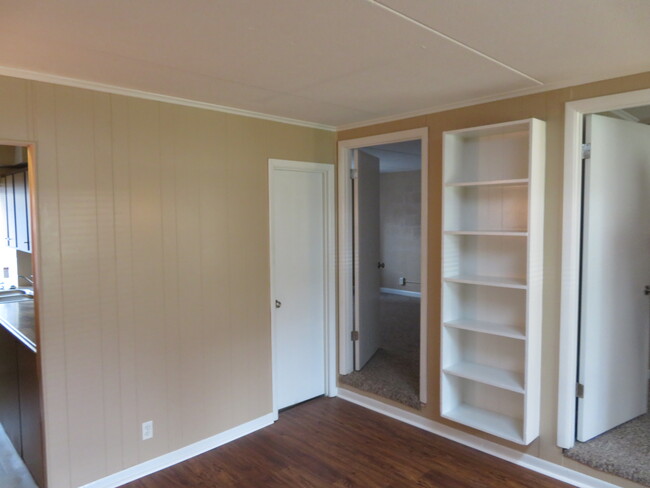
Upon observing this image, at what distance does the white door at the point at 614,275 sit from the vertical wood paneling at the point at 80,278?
2850 mm

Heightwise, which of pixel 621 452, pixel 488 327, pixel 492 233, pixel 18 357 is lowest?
pixel 621 452

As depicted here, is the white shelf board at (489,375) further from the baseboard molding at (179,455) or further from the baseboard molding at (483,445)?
the baseboard molding at (179,455)

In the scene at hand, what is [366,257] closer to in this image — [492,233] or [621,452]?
[492,233]

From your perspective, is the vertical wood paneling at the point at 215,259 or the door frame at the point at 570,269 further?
the vertical wood paneling at the point at 215,259

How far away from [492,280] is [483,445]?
1.15 m

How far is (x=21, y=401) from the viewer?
2859mm

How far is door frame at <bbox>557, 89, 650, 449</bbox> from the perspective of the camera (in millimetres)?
2641

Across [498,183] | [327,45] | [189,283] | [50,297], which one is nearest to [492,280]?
[498,183]

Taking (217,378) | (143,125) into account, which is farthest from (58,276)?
(217,378)

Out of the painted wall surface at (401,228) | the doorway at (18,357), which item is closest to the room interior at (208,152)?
the doorway at (18,357)

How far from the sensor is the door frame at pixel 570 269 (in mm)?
2641

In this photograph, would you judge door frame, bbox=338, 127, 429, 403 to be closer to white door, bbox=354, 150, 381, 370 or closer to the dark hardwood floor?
white door, bbox=354, 150, 381, 370

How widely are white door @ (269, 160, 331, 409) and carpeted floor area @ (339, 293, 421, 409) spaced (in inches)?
16.2

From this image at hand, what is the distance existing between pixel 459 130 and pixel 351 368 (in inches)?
89.0
